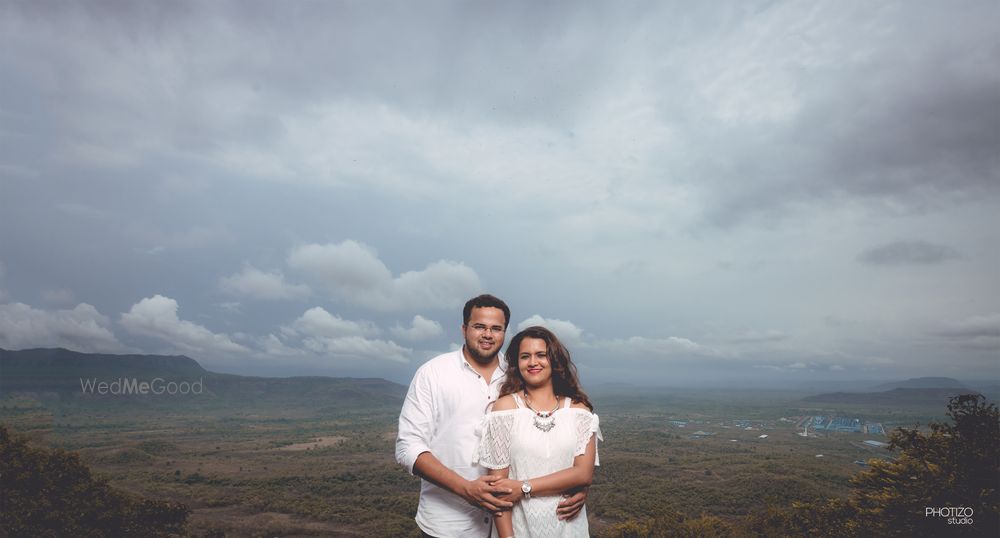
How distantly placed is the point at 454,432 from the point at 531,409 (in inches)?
26.8

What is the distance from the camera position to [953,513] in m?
15.9

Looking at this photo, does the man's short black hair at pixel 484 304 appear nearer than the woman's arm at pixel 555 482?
No

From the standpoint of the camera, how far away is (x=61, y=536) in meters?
19.3

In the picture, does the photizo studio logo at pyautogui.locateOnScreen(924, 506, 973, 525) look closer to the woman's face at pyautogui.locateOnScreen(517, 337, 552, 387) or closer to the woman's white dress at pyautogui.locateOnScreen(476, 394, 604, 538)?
the woman's white dress at pyautogui.locateOnScreen(476, 394, 604, 538)

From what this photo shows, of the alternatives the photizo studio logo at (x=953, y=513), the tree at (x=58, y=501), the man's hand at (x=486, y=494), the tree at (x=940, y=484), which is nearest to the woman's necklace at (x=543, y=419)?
the man's hand at (x=486, y=494)

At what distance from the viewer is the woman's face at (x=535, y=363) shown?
4.15 metres

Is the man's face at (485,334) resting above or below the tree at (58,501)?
above

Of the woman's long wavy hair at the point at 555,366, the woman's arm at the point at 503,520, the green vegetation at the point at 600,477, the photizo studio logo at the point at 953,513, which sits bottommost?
the green vegetation at the point at 600,477

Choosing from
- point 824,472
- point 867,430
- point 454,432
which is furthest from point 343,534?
point 867,430

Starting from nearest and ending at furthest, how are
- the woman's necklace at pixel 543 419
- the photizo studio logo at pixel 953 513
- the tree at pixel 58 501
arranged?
the woman's necklace at pixel 543 419 → the photizo studio logo at pixel 953 513 → the tree at pixel 58 501

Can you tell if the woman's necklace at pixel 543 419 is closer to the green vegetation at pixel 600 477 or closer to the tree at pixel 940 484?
the tree at pixel 940 484

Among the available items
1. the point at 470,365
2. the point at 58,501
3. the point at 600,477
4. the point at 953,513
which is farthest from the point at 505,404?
the point at 600,477

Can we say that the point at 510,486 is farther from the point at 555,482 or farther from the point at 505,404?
the point at 505,404

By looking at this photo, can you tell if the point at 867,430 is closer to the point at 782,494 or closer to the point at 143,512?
the point at 782,494
